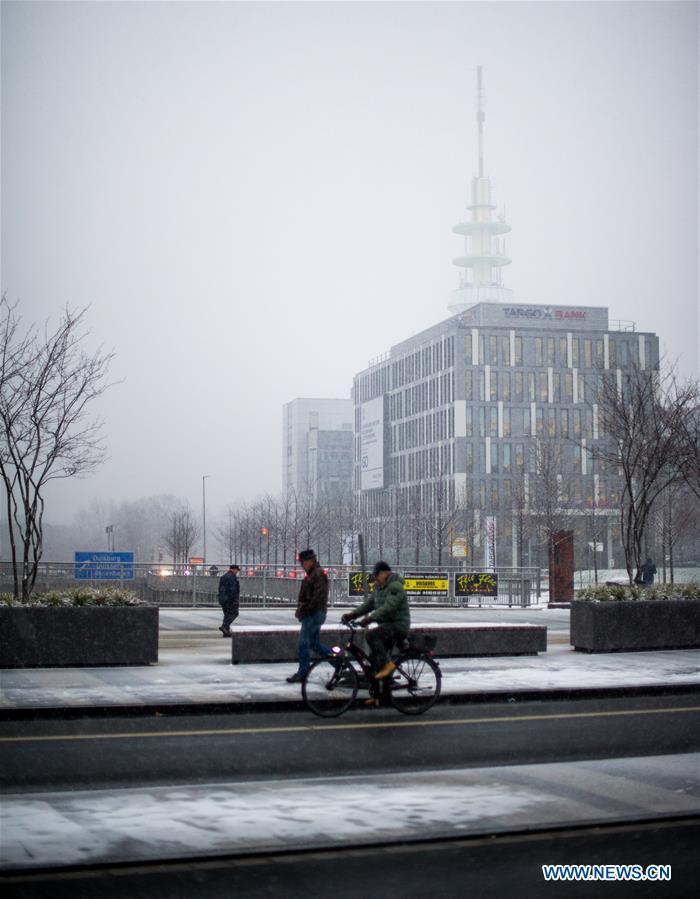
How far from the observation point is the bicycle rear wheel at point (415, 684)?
14.0 meters

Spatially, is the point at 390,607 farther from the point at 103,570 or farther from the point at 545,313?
the point at 545,313

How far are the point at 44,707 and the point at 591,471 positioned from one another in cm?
10734

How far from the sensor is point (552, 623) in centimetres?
3186

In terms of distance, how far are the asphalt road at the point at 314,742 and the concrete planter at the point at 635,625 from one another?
6.01 meters

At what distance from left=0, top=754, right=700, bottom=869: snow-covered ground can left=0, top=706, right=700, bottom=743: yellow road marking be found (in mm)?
3030

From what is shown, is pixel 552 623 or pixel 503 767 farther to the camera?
pixel 552 623

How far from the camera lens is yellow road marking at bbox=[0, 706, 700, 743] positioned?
1204cm

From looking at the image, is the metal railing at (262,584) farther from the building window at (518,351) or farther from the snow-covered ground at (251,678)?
the building window at (518,351)

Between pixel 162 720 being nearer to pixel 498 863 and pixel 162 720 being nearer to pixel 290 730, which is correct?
pixel 290 730

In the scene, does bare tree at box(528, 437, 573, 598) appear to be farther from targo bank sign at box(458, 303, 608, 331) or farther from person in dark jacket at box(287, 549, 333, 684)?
targo bank sign at box(458, 303, 608, 331)

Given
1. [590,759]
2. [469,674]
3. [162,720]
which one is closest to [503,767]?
[590,759]

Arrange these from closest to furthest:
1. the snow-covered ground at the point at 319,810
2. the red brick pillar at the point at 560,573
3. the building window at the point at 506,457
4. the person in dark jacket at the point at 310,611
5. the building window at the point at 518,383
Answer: the snow-covered ground at the point at 319,810 < the person in dark jacket at the point at 310,611 < the red brick pillar at the point at 560,573 < the building window at the point at 506,457 < the building window at the point at 518,383

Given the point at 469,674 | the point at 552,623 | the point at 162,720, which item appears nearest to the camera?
the point at 162,720

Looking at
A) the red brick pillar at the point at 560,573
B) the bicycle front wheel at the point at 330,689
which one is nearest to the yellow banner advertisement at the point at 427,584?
the red brick pillar at the point at 560,573
